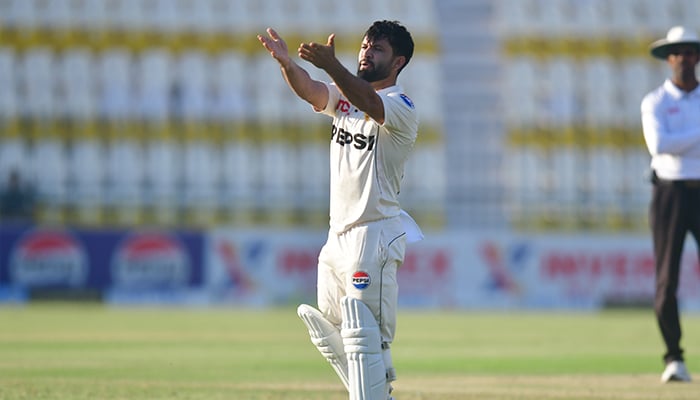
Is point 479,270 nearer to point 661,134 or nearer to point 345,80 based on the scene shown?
point 661,134

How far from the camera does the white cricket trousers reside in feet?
20.5

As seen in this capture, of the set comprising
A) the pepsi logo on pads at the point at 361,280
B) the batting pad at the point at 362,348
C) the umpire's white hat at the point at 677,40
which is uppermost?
the umpire's white hat at the point at 677,40

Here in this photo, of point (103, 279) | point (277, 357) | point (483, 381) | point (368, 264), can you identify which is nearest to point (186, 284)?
point (103, 279)

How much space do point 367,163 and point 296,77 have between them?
1.72 ft

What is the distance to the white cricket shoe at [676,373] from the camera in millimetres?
9469

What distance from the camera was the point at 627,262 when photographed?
2570cm

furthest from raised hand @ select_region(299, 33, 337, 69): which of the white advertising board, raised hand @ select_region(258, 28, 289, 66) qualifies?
the white advertising board

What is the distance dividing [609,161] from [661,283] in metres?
20.6

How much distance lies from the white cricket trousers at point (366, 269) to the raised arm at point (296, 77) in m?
0.64

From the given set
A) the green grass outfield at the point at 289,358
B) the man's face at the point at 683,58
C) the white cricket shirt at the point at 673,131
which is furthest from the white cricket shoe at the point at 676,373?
the man's face at the point at 683,58

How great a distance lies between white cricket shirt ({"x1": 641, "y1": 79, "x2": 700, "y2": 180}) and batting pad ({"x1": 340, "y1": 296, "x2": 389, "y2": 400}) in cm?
393

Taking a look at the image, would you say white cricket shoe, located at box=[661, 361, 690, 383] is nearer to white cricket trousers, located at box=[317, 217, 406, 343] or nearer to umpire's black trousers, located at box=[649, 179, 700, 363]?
umpire's black trousers, located at box=[649, 179, 700, 363]

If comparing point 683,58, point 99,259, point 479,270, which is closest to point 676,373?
point 683,58

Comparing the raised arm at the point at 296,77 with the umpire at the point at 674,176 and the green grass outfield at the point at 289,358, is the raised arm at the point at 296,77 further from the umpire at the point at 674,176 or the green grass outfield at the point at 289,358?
the umpire at the point at 674,176
